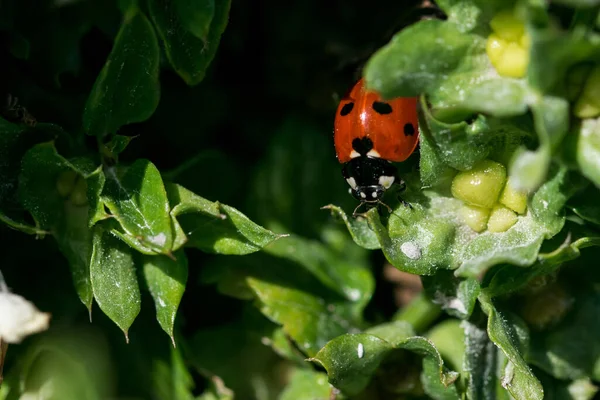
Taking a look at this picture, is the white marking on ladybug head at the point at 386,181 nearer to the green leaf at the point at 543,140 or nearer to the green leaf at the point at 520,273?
the green leaf at the point at 520,273

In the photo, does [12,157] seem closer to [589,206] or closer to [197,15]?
[197,15]

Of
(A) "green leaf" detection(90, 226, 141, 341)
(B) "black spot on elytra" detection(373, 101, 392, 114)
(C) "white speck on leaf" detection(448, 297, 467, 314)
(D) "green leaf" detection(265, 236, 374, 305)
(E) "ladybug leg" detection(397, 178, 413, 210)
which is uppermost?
(B) "black spot on elytra" detection(373, 101, 392, 114)

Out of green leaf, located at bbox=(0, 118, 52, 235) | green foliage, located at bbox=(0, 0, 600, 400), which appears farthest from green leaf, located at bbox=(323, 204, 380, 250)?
green leaf, located at bbox=(0, 118, 52, 235)

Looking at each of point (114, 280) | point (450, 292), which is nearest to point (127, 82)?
point (114, 280)

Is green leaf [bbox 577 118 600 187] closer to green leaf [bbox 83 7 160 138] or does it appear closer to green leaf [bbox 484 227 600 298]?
green leaf [bbox 484 227 600 298]

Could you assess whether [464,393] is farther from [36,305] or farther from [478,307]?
[36,305]

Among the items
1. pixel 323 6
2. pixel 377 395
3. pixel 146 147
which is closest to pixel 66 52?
pixel 146 147

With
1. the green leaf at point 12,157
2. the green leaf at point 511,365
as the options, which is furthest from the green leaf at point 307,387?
the green leaf at point 12,157
